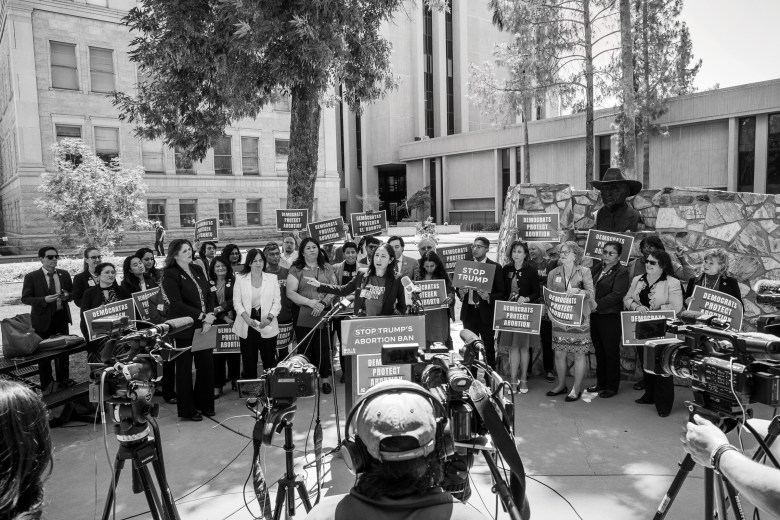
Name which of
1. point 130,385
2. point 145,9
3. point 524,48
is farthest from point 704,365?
point 524,48

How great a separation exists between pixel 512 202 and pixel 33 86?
29399 mm

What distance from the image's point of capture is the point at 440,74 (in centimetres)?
5316

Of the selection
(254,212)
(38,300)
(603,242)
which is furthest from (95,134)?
(603,242)

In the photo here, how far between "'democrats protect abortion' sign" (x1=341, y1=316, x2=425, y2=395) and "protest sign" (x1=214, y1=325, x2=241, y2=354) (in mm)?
2527

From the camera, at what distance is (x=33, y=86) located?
92.4 ft

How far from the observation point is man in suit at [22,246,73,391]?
7.23m

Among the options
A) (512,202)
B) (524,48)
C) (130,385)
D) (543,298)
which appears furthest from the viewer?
(524,48)

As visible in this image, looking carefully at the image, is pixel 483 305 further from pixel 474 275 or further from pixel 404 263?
pixel 404 263

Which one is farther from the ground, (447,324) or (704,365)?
(704,365)

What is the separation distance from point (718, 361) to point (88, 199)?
2026 cm

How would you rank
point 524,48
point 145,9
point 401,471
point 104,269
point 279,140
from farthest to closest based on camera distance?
point 279,140 → point 524,48 → point 145,9 → point 104,269 → point 401,471

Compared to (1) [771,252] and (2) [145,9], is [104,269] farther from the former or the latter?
(1) [771,252]

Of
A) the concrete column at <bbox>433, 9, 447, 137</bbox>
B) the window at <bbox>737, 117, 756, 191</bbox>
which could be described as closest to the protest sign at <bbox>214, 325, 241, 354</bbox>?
the window at <bbox>737, 117, 756, 191</bbox>

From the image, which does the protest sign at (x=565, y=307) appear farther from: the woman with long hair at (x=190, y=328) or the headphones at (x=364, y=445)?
the headphones at (x=364, y=445)
